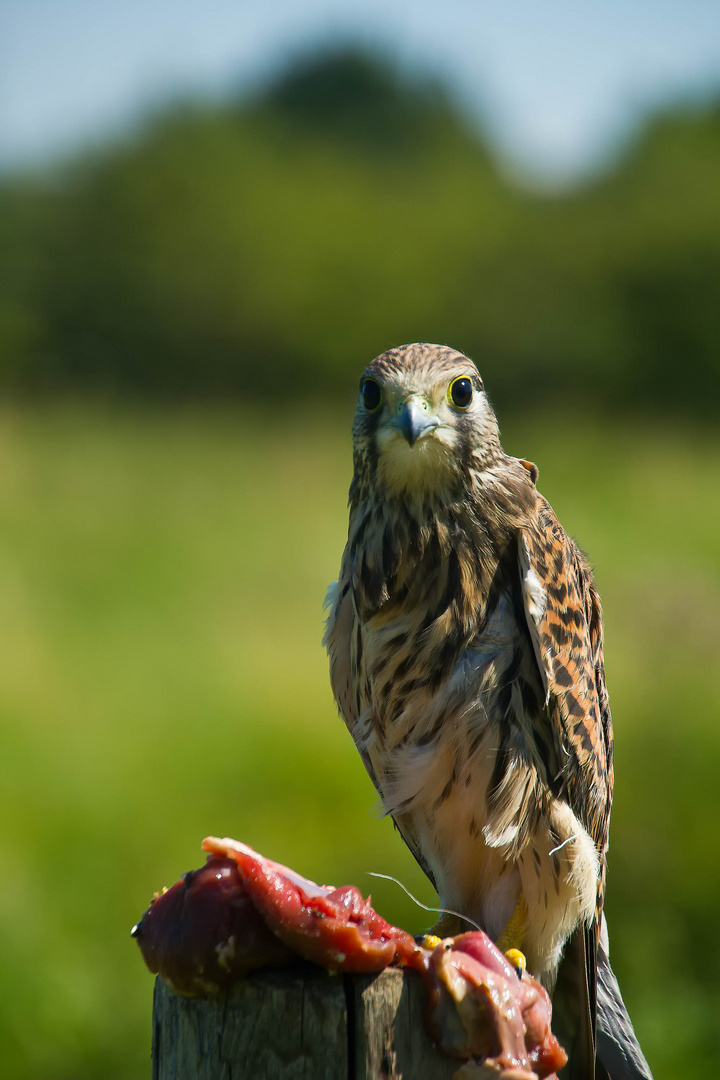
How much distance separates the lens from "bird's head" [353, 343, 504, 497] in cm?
285

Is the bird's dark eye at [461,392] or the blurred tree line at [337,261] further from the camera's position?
the blurred tree line at [337,261]

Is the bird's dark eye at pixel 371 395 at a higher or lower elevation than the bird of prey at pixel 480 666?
higher

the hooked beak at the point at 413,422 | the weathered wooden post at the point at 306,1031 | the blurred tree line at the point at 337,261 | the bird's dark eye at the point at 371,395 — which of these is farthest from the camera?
the blurred tree line at the point at 337,261

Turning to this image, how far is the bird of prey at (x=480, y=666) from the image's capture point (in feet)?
9.43

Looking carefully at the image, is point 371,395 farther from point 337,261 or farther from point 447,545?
point 337,261

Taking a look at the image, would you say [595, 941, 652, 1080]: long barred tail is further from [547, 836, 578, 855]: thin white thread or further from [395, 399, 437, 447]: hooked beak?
[395, 399, 437, 447]: hooked beak

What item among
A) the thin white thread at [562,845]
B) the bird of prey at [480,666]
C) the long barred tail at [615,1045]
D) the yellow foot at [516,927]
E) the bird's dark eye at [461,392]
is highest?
the bird's dark eye at [461,392]

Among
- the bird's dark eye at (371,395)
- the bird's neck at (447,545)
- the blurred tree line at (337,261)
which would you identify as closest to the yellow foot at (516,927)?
the bird's neck at (447,545)

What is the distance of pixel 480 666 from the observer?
2869 millimetres

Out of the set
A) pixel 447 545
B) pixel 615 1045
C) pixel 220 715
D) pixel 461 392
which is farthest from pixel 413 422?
pixel 220 715

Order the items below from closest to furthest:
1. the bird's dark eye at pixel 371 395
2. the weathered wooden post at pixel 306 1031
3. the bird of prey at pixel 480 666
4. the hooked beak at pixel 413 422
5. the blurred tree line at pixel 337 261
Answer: the weathered wooden post at pixel 306 1031, the hooked beak at pixel 413 422, the bird of prey at pixel 480 666, the bird's dark eye at pixel 371 395, the blurred tree line at pixel 337 261

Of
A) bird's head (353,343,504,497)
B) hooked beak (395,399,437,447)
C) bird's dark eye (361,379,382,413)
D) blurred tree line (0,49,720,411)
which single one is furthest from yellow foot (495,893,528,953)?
blurred tree line (0,49,720,411)

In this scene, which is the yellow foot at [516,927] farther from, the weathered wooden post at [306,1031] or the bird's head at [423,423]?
the bird's head at [423,423]

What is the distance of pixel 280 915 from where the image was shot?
6.24 ft
